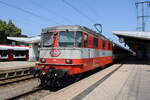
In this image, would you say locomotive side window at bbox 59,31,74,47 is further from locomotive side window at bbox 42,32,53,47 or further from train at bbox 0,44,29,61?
train at bbox 0,44,29,61

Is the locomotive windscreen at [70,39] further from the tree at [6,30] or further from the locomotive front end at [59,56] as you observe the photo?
the tree at [6,30]

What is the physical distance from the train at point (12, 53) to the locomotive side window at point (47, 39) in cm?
2106

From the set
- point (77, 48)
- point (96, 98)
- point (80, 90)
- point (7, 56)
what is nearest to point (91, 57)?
point (77, 48)

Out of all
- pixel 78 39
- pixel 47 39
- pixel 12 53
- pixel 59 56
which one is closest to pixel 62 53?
pixel 59 56

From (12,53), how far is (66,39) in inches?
961

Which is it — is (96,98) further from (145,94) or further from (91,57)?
(91,57)

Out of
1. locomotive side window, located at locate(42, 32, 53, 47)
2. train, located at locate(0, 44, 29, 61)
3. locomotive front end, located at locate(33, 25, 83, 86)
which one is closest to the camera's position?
locomotive front end, located at locate(33, 25, 83, 86)

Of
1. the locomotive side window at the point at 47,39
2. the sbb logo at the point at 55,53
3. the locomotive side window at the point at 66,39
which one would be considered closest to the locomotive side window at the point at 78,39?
the locomotive side window at the point at 66,39

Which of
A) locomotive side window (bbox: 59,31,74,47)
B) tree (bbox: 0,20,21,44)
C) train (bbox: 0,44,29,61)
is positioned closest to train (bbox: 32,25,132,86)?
locomotive side window (bbox: 59,31,74,47)

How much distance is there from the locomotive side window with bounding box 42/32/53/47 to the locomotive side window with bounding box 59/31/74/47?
1.88ft

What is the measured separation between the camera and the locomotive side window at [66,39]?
9.20 metres

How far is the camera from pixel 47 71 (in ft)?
29.8

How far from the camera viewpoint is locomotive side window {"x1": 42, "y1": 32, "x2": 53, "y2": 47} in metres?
9.70

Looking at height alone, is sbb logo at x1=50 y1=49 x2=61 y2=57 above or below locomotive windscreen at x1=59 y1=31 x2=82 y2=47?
below
